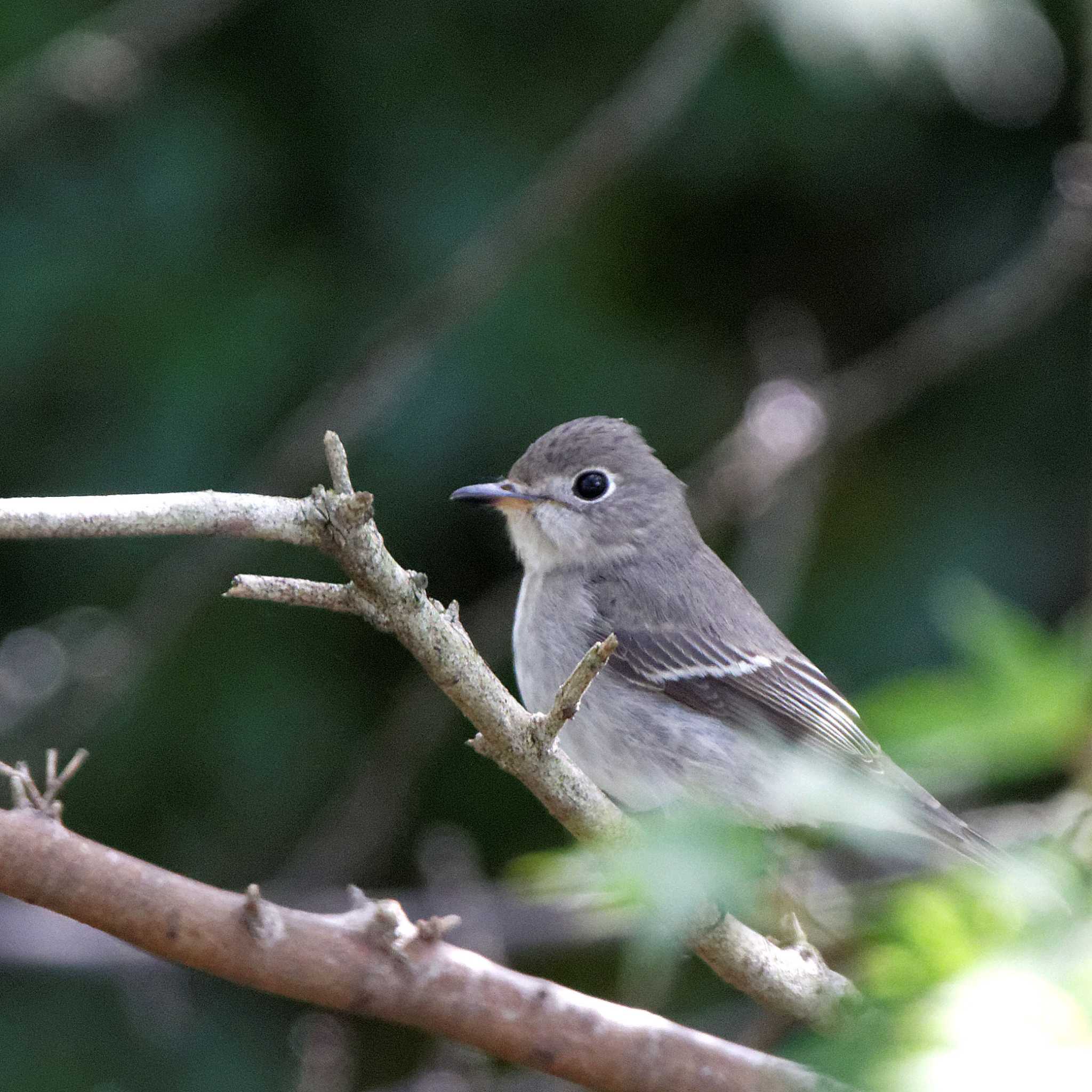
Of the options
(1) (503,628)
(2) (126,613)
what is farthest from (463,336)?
(2) (126,613)

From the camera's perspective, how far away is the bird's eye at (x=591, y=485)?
4207 millimetres

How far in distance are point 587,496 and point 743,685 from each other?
752mm

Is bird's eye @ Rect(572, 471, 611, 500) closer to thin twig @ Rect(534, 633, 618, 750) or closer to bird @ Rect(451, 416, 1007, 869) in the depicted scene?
bird @ Rect(451, 416, 1007, 869)

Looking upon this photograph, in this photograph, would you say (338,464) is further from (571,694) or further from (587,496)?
(587,496)

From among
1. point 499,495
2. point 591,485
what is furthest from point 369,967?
point 591,485

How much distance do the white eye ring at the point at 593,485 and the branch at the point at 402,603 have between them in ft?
5.68

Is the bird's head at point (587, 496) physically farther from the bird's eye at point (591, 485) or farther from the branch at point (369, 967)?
the branch at point (369, 967)

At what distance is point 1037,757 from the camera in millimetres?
1204

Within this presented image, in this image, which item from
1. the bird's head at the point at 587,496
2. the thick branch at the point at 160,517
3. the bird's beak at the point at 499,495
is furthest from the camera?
the bird's head at the point at 587,496

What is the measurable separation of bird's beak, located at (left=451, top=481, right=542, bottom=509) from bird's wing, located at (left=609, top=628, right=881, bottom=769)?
1.50ft

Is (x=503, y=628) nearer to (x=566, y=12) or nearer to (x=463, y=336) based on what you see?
(x=463, y=336)

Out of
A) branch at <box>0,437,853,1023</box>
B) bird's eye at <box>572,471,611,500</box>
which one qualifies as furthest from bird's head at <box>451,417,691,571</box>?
branch at <box>0,437,853,1023</box>

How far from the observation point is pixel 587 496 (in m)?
4.26

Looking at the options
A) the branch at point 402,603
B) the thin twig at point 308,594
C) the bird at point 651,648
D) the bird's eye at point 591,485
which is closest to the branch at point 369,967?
the branch at point 402,603
